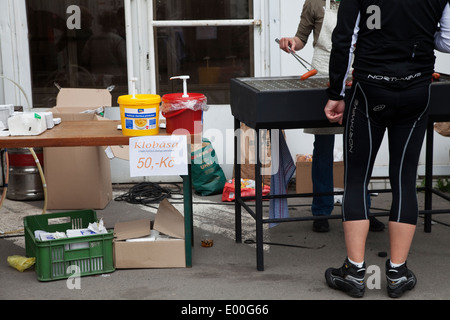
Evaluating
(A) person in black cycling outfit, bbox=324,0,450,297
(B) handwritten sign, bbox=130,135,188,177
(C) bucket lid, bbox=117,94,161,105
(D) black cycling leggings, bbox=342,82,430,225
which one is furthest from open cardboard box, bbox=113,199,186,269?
(D) black cycling leggings, bbox=342,82,430,225

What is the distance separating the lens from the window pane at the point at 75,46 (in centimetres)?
539

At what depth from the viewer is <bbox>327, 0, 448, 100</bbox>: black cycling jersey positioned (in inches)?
115

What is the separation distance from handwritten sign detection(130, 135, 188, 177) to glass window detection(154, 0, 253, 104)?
203 centimetres

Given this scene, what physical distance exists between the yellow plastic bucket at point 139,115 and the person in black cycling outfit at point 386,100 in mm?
903

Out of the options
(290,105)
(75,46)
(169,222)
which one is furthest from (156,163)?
(75,46)

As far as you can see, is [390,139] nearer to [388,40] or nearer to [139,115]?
[388,40]

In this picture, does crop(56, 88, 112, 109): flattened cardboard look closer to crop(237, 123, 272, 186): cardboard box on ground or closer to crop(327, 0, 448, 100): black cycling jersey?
crop(237, 123, 272, 186): cardboard box on ground

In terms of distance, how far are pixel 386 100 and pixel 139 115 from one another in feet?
4.08

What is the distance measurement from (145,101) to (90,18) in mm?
2266

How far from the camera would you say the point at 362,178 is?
10.5ft

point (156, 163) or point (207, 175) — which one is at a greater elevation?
point (156, 163)

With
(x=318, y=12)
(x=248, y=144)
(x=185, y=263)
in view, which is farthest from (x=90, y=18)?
(x=185, y=263)

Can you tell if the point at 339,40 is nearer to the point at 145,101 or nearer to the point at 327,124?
the point at 327,124

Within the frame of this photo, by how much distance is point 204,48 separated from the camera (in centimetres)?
544
